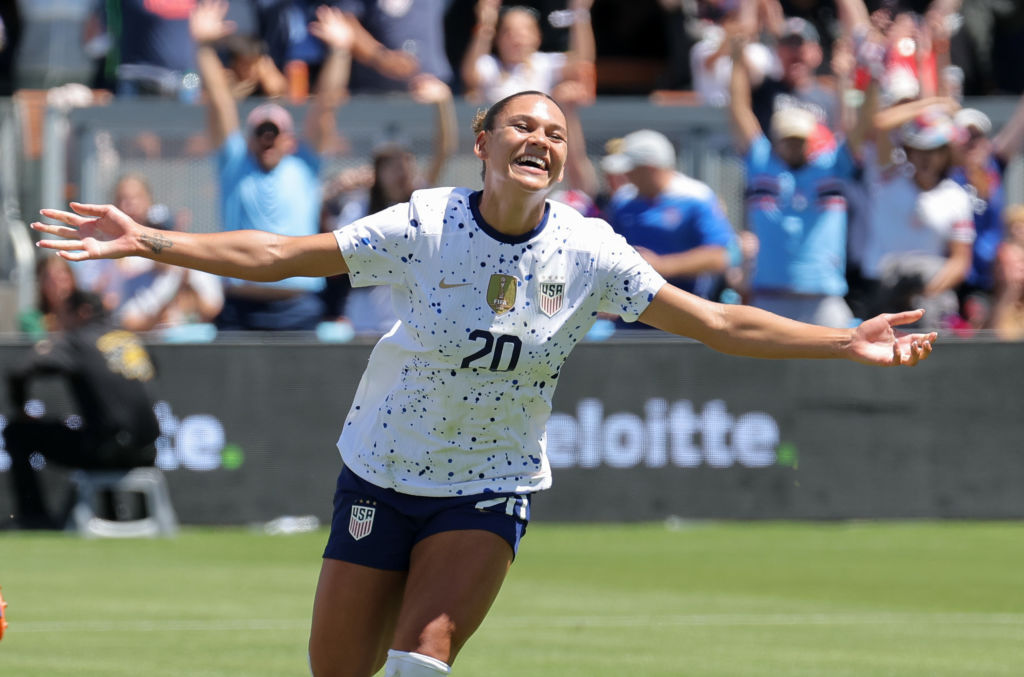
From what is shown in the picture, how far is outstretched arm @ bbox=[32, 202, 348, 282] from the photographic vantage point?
547 cm

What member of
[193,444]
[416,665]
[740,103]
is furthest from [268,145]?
[416,665]

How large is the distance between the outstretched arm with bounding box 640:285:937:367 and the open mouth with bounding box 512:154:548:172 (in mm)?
599

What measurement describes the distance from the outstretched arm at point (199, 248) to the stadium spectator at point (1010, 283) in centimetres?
965

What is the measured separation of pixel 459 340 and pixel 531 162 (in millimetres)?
607

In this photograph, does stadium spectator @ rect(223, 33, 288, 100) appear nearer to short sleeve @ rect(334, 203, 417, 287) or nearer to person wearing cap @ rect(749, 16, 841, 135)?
person wearing cap @ rect(749, 16, 841, 135)

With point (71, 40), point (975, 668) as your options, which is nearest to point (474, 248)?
point (975, 668)

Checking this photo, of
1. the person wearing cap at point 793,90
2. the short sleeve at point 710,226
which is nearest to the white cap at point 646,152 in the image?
the short sleeve at point 710,226

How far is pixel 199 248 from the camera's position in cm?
548

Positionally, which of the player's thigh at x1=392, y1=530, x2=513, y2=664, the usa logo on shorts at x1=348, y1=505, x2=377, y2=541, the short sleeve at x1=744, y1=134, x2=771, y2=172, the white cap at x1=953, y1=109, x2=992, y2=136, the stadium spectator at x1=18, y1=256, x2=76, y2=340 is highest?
the white cap at x1=953, y1=109, x2=992, y2=136

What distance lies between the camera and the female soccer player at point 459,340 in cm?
553

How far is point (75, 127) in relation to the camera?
1439 centimetres

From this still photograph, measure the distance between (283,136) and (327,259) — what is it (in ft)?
26.0

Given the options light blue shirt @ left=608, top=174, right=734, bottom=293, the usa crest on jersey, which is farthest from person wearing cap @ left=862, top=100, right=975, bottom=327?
the usa crest on jersey

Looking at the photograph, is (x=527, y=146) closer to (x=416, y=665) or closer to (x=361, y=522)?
(x=361, y=522)
